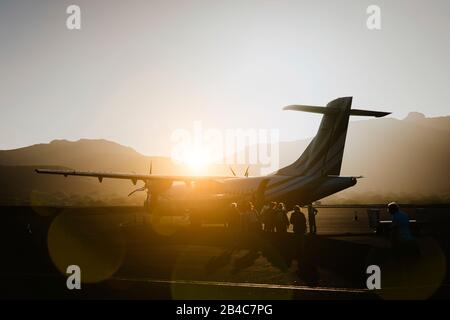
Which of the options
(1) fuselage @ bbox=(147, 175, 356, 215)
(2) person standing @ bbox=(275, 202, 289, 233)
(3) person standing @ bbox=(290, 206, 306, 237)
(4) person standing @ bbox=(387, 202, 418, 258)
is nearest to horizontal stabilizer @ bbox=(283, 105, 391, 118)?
(1) fuselage @ bbox=(147, 175, 356, 215)

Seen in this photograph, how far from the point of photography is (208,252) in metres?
17.1

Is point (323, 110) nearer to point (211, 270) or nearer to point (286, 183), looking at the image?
point (286, 183)

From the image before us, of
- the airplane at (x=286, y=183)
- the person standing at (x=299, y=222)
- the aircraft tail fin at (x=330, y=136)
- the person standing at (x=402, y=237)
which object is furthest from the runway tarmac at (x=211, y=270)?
the aircraft tail fin at (x=330, y=136)

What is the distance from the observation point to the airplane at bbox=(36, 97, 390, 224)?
2530 centimetres

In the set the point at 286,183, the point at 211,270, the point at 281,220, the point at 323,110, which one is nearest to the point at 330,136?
the point at 323,110

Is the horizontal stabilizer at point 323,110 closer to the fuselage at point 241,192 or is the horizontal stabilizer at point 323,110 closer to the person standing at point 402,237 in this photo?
the fuselage at point 241,192

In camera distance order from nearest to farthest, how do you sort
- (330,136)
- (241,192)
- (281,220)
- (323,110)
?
(281,220)
(323,110)
(330,136)
(241,192)

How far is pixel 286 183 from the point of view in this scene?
27.6m

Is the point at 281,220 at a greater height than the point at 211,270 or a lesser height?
lesser

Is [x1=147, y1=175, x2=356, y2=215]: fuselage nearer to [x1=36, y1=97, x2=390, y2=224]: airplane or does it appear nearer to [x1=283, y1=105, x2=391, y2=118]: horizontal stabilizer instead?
[x1=36, y1=97, x2=390, y2=224]: airplane

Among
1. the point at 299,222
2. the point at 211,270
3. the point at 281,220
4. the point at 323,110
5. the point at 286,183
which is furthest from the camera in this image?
the point at 286,183

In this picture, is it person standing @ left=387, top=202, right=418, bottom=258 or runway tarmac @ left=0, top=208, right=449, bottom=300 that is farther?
person standing @ left=387, top=202, right=418, bottom=258
